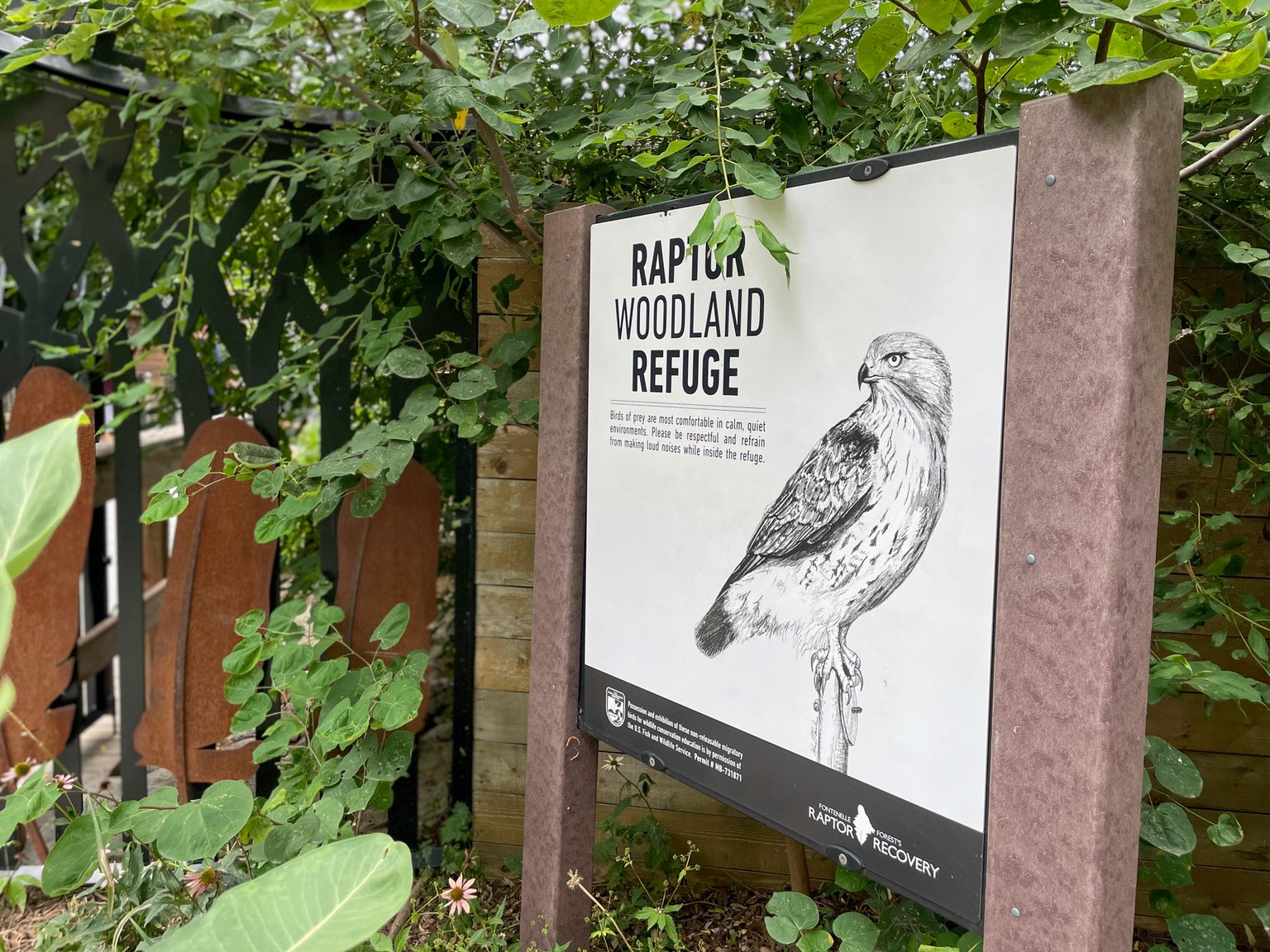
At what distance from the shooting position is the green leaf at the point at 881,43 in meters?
1.13

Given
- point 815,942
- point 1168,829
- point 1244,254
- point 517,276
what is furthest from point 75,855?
point 1244,254

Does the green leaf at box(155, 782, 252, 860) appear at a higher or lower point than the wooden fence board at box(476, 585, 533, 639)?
lower

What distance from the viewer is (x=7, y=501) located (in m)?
0.56

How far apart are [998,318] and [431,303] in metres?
1.49

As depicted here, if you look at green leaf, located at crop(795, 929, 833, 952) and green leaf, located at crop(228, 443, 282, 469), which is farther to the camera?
green leaf, located at crop(228, 443, 282, 469)

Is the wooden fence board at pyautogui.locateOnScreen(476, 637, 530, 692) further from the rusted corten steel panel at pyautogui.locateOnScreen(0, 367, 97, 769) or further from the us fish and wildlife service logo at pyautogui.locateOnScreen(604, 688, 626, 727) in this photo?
the rusted corten steel panel at pyautogui.locateOnScreen(0, 367, 97, 769)

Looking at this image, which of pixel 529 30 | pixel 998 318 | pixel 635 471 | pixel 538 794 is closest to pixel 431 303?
pixel 529 30

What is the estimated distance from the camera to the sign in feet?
3.10

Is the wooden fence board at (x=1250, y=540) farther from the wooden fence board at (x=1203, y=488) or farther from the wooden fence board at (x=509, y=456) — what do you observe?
the wooden fence board at (x=509, y=456)

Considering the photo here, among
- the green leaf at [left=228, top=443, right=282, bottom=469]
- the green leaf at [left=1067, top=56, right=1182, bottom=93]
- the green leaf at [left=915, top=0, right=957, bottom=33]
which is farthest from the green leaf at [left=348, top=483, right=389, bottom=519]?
the green leaf at [left=1067, top=56, right=1182, bottom=93]

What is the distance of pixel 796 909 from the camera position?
1.25 metres

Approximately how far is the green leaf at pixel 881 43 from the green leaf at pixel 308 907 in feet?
3.67

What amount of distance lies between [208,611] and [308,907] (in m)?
1.75

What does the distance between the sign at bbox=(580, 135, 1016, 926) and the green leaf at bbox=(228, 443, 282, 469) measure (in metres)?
0.65
